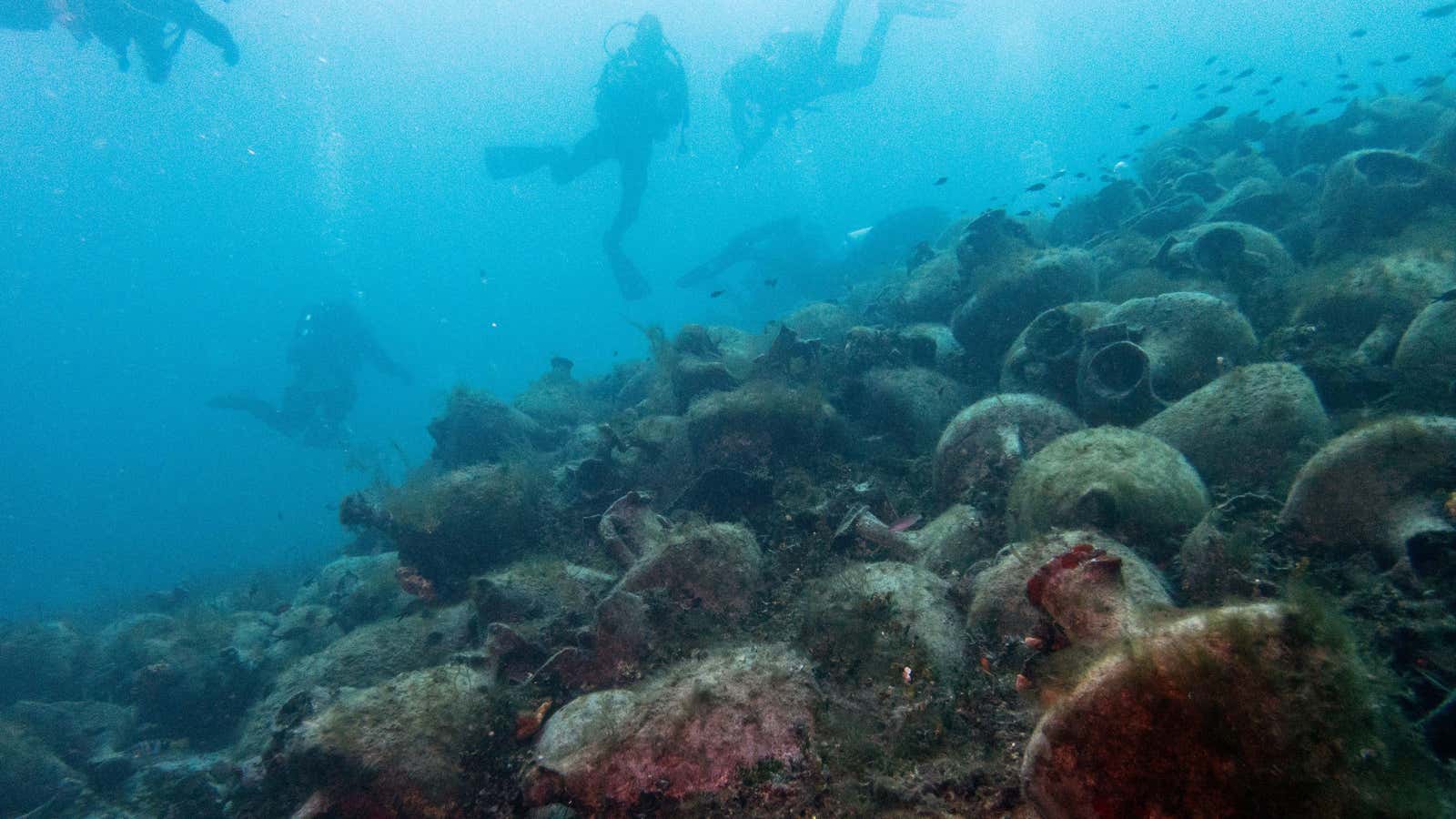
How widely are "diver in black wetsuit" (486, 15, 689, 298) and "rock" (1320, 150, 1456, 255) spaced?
78.3 ft

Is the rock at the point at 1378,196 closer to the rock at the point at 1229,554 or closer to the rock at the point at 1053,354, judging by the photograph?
the rock at the point at 1053,354

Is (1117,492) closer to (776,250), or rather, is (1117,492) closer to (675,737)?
(675,737)

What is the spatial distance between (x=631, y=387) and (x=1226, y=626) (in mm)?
14435

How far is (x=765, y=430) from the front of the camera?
8.23 meters

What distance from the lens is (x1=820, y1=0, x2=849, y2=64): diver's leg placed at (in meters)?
30.4

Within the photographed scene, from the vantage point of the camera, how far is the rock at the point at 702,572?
16.8 feet

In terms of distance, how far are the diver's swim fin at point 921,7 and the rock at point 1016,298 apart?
1161 inches

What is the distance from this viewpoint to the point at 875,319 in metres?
14.5

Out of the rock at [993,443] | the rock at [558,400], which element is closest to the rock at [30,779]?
the rock at [558,400]

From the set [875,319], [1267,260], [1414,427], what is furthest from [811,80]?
[1414,427]

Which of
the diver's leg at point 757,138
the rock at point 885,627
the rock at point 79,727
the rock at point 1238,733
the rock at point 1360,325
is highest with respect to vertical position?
the diver's leg at point 757,138

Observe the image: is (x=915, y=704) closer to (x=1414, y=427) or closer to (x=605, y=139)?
(x=1414, y=427)

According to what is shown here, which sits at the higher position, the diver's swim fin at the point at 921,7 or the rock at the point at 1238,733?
the diver's swim fin at the point at 921,7

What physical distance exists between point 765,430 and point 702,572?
10.9ft
